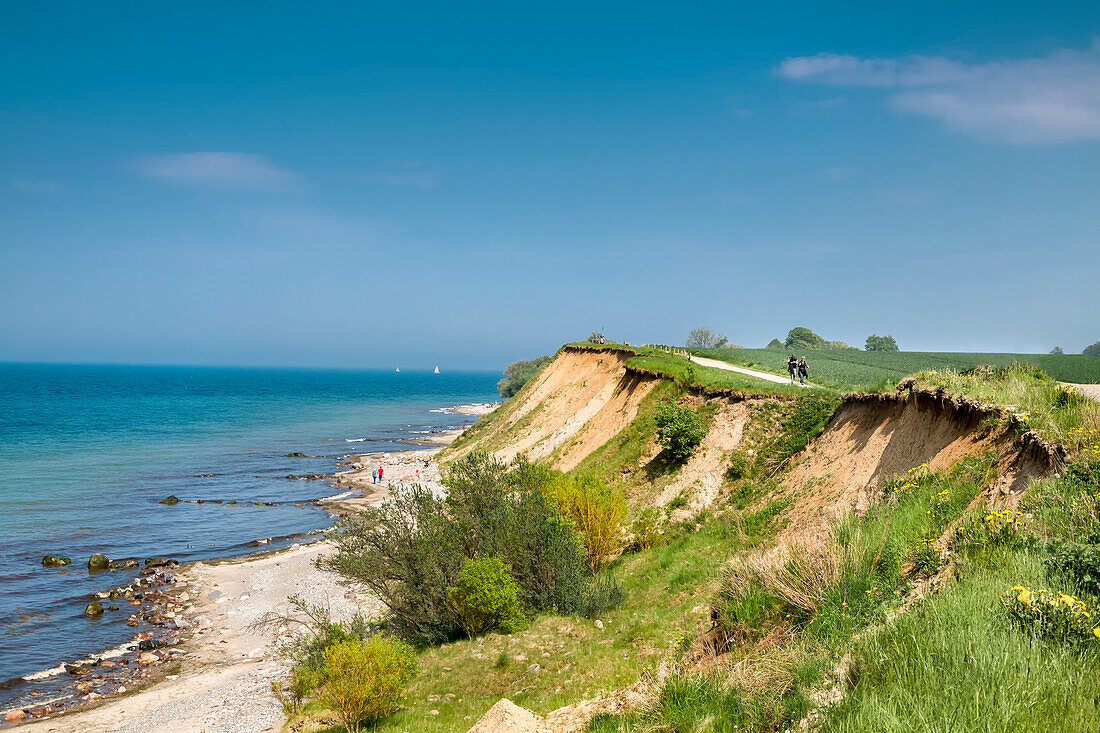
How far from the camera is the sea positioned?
21266mm

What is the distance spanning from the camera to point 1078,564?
17.4 feet

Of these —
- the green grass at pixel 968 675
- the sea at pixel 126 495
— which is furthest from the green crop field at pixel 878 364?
the sea at pixel 126 495

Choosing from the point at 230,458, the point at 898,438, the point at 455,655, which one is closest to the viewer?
the point at 455,655

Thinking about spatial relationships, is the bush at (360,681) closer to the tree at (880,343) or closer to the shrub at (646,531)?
the shrub at (646,531)

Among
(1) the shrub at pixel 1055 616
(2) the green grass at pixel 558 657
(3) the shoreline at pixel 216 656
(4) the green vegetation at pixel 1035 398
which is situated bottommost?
(3) the shoreline at pixel 216 656

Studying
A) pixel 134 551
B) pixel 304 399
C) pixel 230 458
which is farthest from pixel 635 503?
pixel 304 399

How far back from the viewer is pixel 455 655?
13430 millimetres

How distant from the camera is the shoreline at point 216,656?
14922 millimetres

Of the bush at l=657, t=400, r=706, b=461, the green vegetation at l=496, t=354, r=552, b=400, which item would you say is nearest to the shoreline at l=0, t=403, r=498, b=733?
the bush at l=657, t=400, r=706, b=461

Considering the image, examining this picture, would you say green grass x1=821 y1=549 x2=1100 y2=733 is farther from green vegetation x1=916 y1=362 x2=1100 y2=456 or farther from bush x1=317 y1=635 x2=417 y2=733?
bush x1=317 y1=635 x2=417 y2=733

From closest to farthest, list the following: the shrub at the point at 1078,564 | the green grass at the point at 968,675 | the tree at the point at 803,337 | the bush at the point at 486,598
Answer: the green grass at the point at 968,675 → the shrub at the point at 1078,564 → the bush at the point at 486,598 → the tree at the point at 803,337

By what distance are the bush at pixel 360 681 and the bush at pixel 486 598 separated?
2405 mm

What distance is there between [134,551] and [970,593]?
3473 centimetres

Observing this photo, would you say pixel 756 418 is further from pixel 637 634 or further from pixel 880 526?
pixel 880 526
